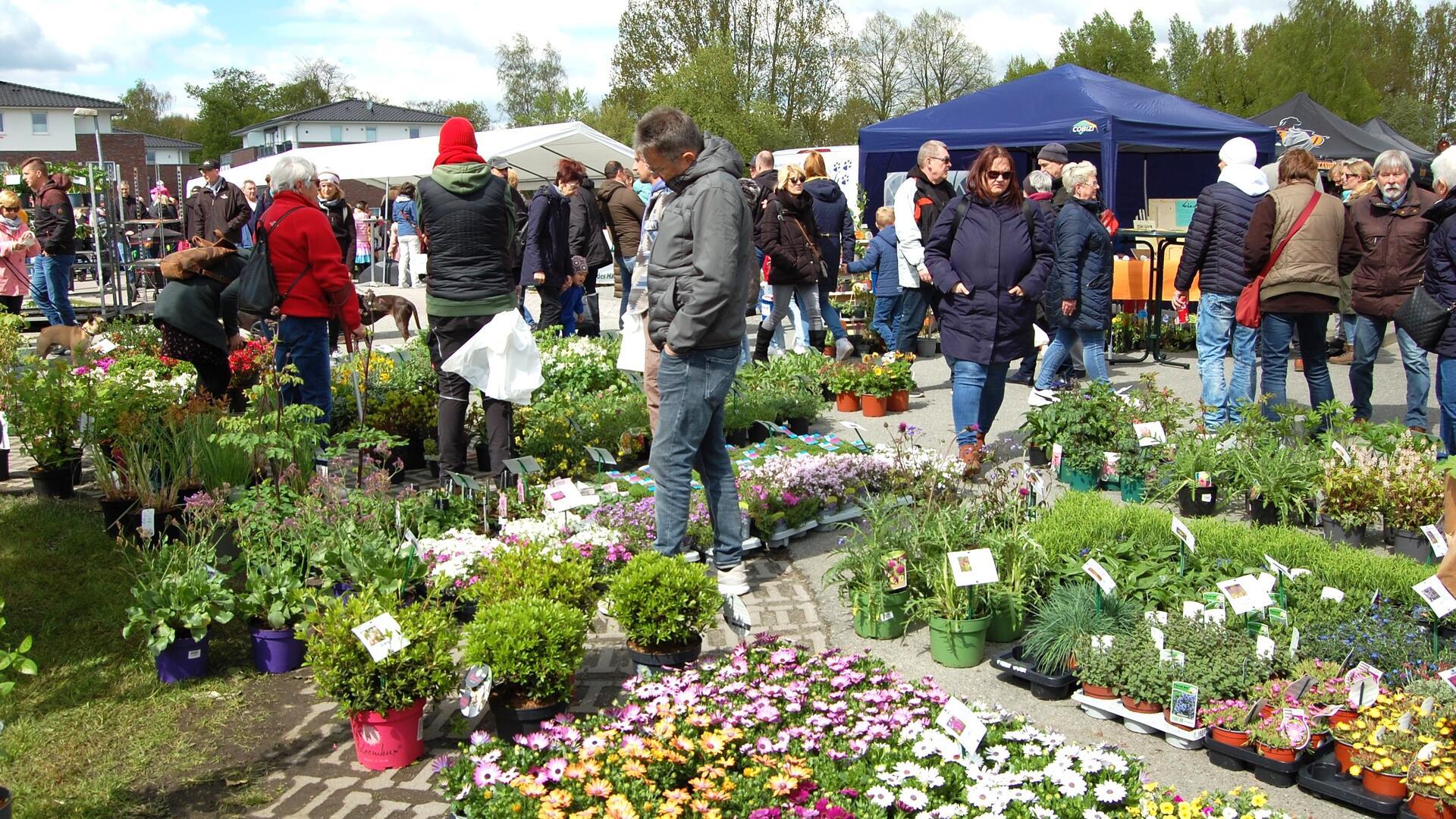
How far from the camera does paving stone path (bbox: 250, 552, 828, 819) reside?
328 cm

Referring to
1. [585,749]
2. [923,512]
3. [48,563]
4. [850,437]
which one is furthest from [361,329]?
[585,749]

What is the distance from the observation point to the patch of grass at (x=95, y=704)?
134 inches

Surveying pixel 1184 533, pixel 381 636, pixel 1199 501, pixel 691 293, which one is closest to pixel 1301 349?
pixel 1199 501

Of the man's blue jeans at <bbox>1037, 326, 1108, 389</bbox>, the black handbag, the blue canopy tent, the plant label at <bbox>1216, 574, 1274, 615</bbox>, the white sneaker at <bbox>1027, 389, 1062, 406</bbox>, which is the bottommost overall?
the plant label at <bbox>1216, 574, 1274, 615</bbox>

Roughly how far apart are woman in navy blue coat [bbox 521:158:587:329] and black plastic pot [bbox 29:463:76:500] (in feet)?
13.7

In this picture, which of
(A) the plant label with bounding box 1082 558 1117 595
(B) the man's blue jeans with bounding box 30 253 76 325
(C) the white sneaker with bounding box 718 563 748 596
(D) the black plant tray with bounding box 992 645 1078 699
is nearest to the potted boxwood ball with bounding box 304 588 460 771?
(C) the white sneaker with bounding box 718 563 748 596

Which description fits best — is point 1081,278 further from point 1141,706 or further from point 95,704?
point 95,704

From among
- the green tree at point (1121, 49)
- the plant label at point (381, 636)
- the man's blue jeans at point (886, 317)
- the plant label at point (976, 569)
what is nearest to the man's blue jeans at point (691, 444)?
the plant label at point (976, 569)

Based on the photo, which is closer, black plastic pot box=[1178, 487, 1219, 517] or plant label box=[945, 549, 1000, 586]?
plant label box=[945, 549, 1000, 586]

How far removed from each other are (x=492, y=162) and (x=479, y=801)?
8680mm

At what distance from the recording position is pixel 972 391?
625 cm

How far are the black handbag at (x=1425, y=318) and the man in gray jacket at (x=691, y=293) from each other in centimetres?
403

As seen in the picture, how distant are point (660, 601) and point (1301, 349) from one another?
5.03 metres

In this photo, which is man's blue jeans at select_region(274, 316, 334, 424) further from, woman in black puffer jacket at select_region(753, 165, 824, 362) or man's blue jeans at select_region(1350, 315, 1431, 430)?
man's blue jeans at select_region(1350, 315, 1431, 430)
